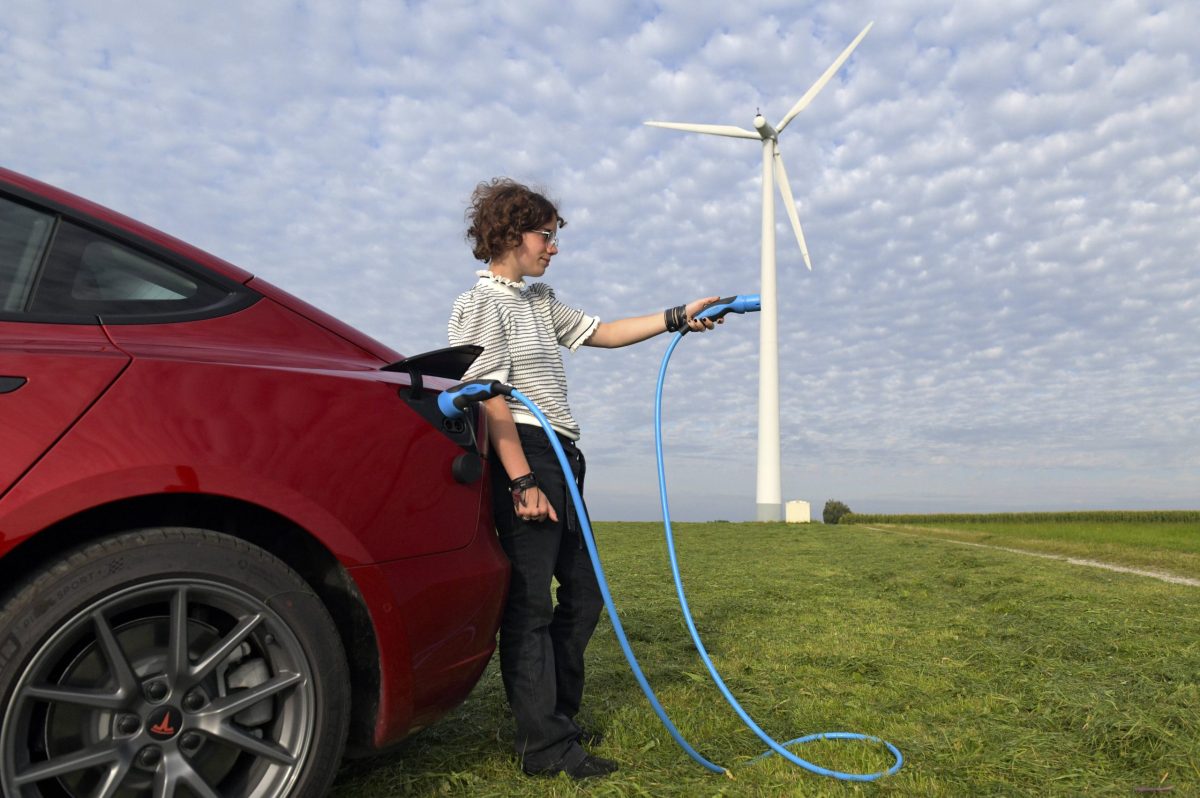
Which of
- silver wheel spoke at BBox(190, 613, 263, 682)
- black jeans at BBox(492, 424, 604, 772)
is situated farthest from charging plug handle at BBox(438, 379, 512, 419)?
silver wheel spoke at BBox(190, 613, 263, 682)

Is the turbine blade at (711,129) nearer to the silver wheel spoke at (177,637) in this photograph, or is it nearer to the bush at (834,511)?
the bush at (834,511)

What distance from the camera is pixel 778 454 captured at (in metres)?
30.1

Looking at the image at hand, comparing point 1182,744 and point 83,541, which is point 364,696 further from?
point 1182,744

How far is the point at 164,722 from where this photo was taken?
1963 millimetres

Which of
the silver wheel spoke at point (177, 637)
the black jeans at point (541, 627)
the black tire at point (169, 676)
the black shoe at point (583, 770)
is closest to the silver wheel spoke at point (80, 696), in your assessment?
the black tire at point (169, 676)

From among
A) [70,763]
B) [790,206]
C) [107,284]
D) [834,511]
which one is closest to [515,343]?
[107,284]

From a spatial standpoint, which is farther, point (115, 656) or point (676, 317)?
point (676, 317)

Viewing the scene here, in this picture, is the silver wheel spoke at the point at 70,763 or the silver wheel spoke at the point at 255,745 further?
the silver wheel spoke at the point at 255,745

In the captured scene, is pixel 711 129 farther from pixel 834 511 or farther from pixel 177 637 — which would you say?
pixel 177 637

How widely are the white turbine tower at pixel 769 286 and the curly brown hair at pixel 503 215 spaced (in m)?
20.3

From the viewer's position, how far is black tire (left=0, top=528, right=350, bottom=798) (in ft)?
5.93

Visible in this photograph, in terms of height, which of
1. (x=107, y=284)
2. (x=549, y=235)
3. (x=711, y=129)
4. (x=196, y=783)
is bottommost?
(x=196, y=783)

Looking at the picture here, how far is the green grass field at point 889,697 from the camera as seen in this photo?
274 cm

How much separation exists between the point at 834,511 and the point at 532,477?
106 feet
